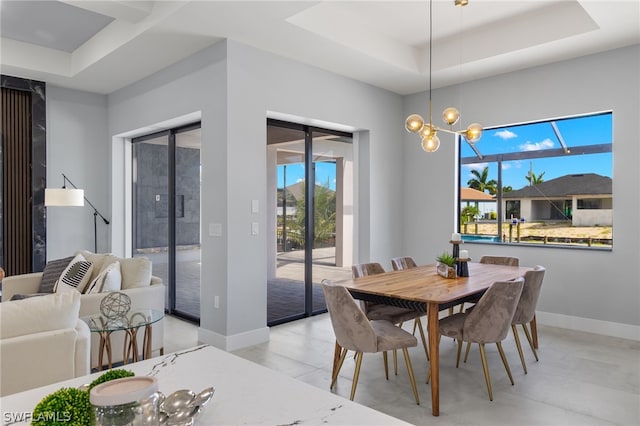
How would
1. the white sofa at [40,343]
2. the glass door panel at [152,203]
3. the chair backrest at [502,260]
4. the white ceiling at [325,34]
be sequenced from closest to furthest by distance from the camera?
1. the white sofa at [40,343]
2. the white ceiling at [325,34]
3. the chair backrest at [502,260]
4. the glass door panel at [152,203]

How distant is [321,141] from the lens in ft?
18.0

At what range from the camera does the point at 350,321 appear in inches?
111

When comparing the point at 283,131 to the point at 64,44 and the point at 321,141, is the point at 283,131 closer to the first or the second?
the point at 321,141

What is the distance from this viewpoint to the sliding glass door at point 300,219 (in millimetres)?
5086

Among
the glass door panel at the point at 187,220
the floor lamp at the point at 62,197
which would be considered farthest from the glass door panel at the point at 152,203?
the floor lamp at the point at 62,197

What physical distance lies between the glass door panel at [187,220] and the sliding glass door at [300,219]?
959 mm

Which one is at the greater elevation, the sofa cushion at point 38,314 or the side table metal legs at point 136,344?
the sofa cushion at point 38,314

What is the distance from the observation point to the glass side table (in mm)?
2918

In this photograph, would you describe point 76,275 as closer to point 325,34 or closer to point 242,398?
point 325,34

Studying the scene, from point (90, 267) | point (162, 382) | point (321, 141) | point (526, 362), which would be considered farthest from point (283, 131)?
point (162, 382)

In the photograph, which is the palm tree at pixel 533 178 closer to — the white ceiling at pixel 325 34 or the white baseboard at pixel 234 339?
the white ceiling at pixel 325 34

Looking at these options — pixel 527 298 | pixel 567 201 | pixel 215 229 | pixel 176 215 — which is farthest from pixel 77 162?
pixel 567 201

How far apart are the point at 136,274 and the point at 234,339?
43.3 inches

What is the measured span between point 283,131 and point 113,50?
1972 millimetres
